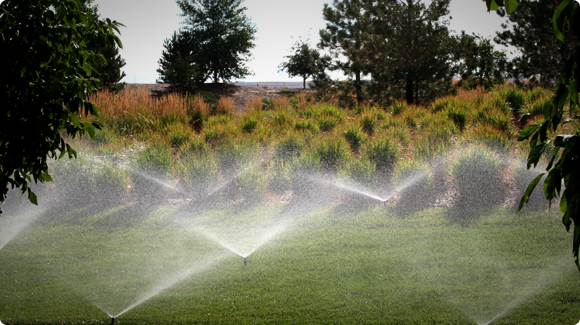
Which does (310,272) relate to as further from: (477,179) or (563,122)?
(477,179)

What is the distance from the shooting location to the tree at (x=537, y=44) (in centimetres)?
1100

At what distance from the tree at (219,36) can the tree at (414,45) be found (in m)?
9.54

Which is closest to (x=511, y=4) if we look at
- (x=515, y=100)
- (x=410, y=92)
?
(x=515, y=100)

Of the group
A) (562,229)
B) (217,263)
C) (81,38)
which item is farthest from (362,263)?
(81,38)

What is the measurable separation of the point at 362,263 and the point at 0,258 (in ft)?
12.1

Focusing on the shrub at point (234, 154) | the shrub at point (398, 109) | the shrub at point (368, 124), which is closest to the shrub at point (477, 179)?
the shrub at point (368, 124)

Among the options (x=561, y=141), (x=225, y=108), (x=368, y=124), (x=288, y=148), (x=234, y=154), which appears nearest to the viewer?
(x=561, y=141)

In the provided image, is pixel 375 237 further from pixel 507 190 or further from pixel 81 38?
pixel 81 38

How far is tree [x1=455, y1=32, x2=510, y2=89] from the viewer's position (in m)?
12.2

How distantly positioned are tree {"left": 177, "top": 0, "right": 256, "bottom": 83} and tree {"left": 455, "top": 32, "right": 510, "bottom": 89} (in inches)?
443

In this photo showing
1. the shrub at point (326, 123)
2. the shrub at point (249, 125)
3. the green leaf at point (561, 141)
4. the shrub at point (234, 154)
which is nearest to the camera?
the green leaf at point (561, 141)

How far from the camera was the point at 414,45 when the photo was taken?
1215 cm

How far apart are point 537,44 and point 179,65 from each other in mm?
11991

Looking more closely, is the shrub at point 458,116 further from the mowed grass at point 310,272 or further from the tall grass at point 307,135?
the mowed grass at point 310,272
